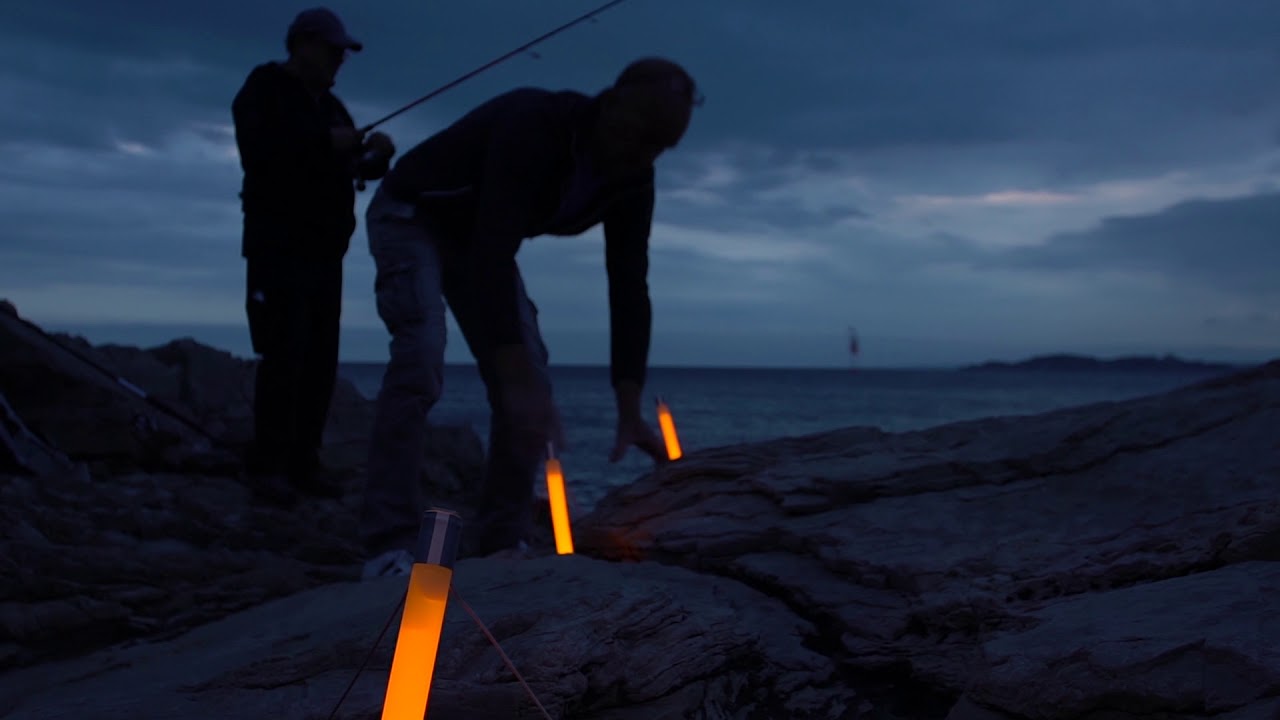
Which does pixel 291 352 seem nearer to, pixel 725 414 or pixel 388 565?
pixel 388 565

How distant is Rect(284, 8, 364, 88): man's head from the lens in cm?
541

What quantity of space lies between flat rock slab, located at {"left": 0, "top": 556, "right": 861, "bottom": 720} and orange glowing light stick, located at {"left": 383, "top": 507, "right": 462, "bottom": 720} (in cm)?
63

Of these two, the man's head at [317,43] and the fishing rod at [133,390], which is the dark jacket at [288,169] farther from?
the fishing rod at [133,390]

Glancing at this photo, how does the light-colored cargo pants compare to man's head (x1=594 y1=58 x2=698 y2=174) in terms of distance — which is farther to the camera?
the light-colored cargo pants

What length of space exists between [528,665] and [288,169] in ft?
12.5

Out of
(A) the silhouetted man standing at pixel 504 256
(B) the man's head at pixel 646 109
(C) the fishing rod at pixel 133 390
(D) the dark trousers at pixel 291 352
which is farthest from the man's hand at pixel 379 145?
(C) the fishing rod at pixel 133 390

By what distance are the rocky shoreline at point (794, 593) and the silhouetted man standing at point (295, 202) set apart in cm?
92

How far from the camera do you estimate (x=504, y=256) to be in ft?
12.6

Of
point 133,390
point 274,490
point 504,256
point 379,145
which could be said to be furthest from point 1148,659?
point 133,390

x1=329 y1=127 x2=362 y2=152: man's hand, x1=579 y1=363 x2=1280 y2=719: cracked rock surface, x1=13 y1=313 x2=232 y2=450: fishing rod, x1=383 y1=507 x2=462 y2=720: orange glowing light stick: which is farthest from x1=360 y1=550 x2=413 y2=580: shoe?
x1=13 y1=313 x2=232 y2=450: fishing rod

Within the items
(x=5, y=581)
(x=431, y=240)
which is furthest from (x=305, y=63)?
(x=5, y=581)

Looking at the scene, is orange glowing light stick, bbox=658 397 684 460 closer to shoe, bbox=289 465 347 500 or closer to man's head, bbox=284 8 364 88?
shoe, bbox=289 465 347 500

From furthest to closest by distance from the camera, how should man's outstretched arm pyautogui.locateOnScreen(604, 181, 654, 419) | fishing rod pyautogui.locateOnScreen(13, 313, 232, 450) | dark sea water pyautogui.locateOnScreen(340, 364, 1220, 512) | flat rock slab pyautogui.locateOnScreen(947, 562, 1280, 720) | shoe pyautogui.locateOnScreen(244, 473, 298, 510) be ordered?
dark sea water pyautogui.locateOnScreen(340, 364, 1220, 512) → fishing rod pyautogui.locateOnScreen(13, 313, 232, 450) → shoe pyautogui.locateOnScreen(244, 473, 298, 510) → man's outstretched arm pyautogui.locateOnScreen(604, 181, 654, 419) → flat rock slab pyautogui.locateOnScreen(947, 562, 1280, 720)

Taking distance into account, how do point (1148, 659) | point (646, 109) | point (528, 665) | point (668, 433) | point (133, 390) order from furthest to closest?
point (133, 390) < point (668, 433) < point (646, 109) < point (528, 665) < point (1148, 659)
